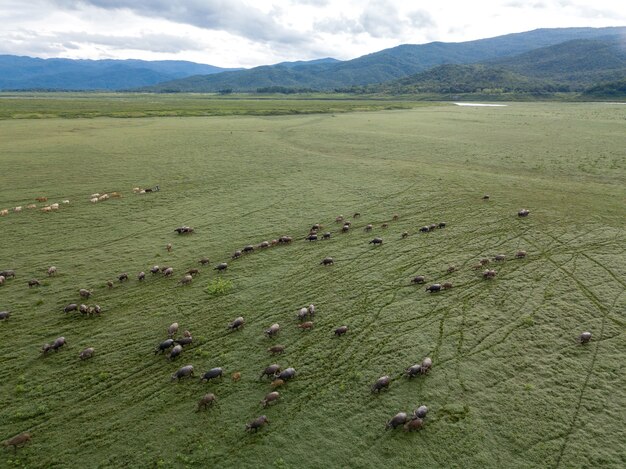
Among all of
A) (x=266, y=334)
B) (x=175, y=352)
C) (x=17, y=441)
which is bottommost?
(x=17, y=441)

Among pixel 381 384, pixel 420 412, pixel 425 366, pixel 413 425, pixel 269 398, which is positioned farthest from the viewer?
pixel 425 366

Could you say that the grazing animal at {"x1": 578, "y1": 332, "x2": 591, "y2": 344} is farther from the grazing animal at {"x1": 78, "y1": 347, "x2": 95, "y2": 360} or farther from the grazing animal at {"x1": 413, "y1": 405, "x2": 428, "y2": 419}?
the grazing animal at {"x1": 78, "y1": 347, "x2": 95, "y2": 360}

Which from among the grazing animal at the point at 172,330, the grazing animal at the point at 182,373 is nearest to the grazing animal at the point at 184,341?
the grazing animal at the point at 172,330

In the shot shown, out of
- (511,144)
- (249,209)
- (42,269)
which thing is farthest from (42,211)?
(511,144)

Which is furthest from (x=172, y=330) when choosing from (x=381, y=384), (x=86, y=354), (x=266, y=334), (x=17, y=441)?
(x=381, y=384)

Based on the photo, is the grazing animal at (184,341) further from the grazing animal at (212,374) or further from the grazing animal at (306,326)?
the grazing animal at (306,326)

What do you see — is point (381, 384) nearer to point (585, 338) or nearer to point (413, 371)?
point (413, 371)
